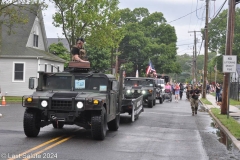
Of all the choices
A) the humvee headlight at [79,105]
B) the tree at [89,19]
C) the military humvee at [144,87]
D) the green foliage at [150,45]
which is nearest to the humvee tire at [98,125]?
the humvee headlight at [79,105]

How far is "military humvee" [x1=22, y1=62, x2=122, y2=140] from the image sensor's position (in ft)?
36.6

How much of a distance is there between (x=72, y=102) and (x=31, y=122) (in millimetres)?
1287

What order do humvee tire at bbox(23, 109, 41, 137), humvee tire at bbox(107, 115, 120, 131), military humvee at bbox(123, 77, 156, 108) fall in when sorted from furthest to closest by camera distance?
1. military humvee at bbox(123, 77, 156, 108)
2. humvee tire at bbox(107, 115, 120, 131)
3. humvee tire at bbox(23, 109, 41, 137)

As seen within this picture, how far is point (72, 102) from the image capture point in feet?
36.5

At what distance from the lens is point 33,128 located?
11.5 m

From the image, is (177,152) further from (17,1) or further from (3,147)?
(17,1)

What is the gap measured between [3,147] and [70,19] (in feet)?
85.9

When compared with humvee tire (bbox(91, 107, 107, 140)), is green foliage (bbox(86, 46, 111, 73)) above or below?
above

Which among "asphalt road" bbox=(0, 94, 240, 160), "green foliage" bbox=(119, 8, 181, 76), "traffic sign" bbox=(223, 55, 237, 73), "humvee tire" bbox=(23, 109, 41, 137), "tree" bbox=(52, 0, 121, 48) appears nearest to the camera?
"asphalt road" bbox=(0, 94, 240, 160)

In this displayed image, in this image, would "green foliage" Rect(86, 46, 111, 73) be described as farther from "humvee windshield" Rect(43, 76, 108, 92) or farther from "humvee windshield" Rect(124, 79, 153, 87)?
"humvee windshield" Rect(43, 76, 108, 92)

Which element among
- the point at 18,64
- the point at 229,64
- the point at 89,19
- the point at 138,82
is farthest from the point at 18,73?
the point at 229,64

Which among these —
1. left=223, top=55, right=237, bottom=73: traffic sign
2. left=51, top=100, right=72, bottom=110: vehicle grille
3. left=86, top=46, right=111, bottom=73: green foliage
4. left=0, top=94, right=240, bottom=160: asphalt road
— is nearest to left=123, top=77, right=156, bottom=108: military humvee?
left=223, top=55, right=237, bottom=73: traffic sign

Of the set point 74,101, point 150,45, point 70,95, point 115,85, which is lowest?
point 74,101

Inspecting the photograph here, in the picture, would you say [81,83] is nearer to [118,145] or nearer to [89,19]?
[118,145]
